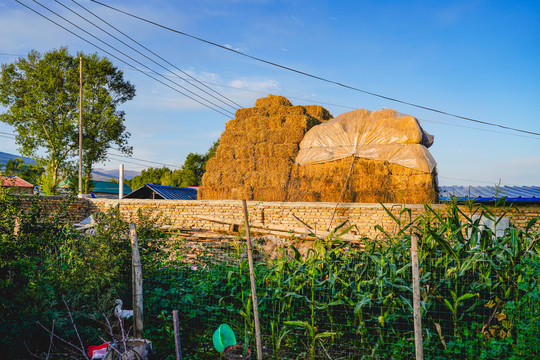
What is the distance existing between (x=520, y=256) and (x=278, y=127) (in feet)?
33.2

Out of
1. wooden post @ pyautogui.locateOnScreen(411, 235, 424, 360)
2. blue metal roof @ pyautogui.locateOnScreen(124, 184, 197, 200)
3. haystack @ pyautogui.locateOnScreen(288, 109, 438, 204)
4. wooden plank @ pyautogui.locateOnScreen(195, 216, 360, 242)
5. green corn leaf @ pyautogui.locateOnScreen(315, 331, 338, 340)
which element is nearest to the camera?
wooden post @ pyautogui.locateOnScreen(411, 235, 424, 360)

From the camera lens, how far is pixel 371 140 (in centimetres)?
1150

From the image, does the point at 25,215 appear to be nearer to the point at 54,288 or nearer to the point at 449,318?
the point at 54,288

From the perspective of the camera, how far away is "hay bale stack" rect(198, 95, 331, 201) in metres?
12.7

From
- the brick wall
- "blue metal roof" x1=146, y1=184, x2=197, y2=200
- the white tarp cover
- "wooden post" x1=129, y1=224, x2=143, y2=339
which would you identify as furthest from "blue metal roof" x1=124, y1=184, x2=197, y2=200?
"wooden post" x1=129, y1=224, x2=143, y2=339

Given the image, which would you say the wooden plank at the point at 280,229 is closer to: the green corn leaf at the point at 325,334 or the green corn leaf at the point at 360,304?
the green corn leaf at the point at 325,334

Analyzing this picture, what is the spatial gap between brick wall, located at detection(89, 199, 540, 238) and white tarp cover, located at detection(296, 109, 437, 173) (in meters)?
1.64

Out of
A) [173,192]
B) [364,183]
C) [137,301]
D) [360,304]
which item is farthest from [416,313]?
[173,192]

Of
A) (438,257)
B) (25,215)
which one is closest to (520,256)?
(438,257)

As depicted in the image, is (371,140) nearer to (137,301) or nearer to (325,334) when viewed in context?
(325,334)

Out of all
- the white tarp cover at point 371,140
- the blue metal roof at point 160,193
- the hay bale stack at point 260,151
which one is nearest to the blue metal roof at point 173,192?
the blue metal roof at point 160,193

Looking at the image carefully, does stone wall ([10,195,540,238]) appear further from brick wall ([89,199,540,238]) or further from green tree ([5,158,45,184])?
green tree ([5,158,45,184])

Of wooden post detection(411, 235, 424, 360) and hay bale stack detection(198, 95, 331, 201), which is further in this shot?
hay bale stack detection(198, 95, 331, 201)

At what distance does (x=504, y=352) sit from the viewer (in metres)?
3.39
